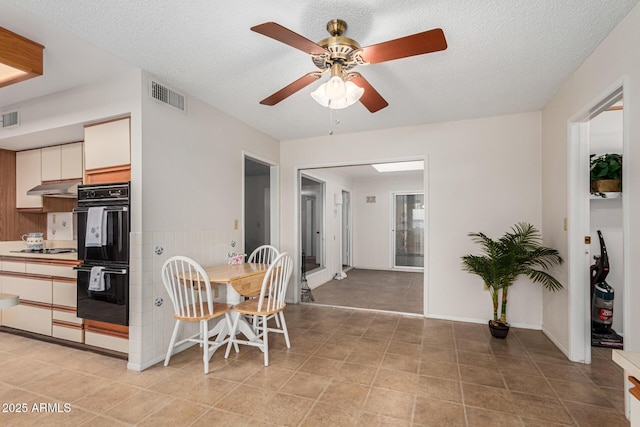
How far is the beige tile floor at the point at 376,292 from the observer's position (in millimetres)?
4398

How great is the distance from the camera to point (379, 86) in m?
2.82

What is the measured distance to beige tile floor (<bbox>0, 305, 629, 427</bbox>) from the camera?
1.89 m

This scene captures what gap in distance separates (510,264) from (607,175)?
1082 mm

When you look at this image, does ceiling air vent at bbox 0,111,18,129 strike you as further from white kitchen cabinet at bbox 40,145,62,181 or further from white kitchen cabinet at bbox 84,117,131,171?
white kitchen cabinet at bbox 84,117,131,171

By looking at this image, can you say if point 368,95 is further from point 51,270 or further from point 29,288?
point 29,288

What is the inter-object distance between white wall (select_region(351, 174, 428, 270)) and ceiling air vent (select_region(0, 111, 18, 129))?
6135mm

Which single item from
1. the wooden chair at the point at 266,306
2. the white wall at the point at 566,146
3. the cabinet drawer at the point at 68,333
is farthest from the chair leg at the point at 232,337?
the white wall at the point at 566,146

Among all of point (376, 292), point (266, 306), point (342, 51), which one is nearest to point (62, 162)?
point (266, 306)

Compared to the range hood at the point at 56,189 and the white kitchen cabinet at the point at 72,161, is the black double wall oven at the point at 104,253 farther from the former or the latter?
the white kitchen cabinet at the point at 72,161

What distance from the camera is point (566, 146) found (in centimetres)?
270

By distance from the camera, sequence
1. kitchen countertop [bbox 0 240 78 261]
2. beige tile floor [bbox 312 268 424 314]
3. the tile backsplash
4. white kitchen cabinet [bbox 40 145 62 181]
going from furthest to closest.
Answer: beige tile floor [bbox 312 268 424 314], the tile backsplash, white kitchen cabinet [bbox 40 145 62 181], kitchen countertop [bbox 0 240 78 261]

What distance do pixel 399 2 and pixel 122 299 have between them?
113 inches

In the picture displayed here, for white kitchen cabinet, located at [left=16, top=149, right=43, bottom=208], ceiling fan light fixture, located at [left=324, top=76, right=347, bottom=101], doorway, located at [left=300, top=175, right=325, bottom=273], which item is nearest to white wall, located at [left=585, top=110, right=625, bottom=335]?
ceiling fan light fixture, located at [left=324, top=76, right=347, bottom=101]

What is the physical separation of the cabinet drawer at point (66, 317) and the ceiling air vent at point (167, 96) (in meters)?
2.15
